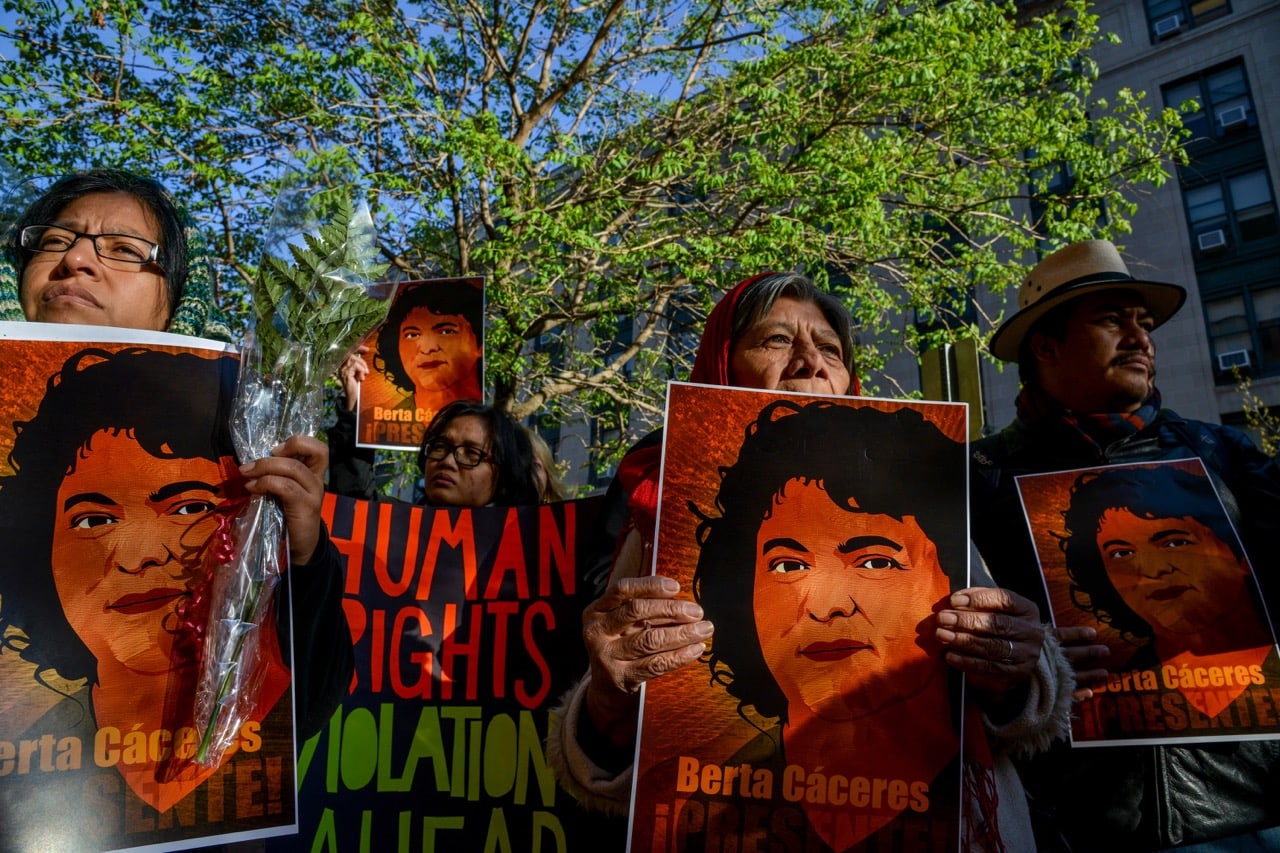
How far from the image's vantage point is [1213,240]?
18.9 metres

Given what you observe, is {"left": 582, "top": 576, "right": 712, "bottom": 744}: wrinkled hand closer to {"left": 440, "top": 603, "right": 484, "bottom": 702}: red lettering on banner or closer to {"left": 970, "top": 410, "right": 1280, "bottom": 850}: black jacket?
{"left": 970, "top": 410, "right": 1280, "bottom": 850}: black jacket

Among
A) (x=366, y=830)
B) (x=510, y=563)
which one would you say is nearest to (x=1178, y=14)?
(x=510, y=563)

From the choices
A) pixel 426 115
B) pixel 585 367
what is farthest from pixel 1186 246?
pixel 426 115

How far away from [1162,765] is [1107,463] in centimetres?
70

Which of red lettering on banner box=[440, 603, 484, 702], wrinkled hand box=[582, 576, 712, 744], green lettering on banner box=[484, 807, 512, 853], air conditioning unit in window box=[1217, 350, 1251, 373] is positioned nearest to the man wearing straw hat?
wrinkled hand box=[582, 576, 712, 744]

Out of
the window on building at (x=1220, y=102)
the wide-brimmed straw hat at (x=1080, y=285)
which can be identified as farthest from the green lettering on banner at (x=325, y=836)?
the window on building at (x=1220, y=102)

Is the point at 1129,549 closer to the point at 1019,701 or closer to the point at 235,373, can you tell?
the point at 1019,701

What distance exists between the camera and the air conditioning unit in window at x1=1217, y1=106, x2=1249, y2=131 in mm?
18766

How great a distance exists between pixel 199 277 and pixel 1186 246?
2190 centimetres

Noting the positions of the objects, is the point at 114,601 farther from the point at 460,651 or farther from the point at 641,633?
the point at 460,651

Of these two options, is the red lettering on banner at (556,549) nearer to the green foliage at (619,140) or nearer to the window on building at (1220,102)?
the green foliage at (619,140)

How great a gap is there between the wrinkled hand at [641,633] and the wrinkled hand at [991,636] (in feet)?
1.33

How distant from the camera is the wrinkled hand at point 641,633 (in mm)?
1412

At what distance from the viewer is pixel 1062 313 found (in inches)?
101
